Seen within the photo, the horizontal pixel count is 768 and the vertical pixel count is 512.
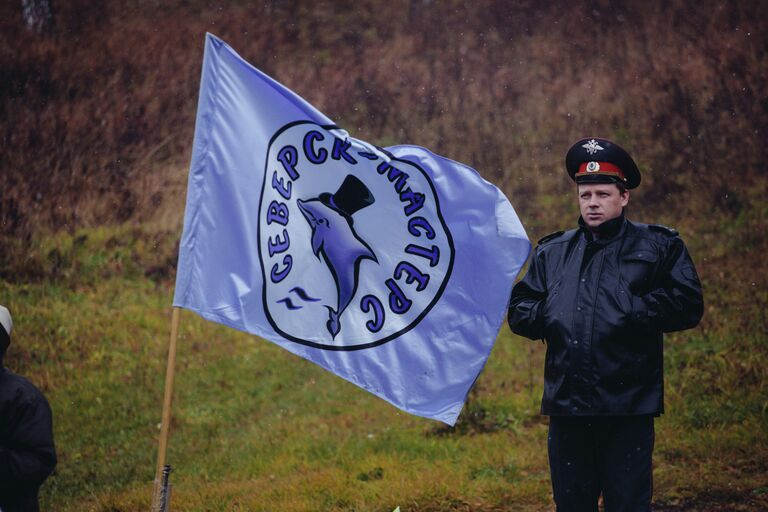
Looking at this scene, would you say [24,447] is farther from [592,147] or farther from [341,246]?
[592,147]

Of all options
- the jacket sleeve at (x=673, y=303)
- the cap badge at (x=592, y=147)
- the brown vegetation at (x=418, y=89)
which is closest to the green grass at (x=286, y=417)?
the brown vegetation at (x=418, y=89)

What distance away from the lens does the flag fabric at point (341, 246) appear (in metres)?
4.53

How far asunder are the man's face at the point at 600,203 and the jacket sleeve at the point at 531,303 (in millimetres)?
316

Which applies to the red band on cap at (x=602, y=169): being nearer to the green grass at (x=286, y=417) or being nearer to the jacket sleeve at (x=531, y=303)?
the jacket sleeve at (x=531, y=303)

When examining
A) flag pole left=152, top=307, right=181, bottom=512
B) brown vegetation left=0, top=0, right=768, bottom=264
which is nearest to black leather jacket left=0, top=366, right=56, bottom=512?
flag pole left=152, top=307, right=181, bottom=512

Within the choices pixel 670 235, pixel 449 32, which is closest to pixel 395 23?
pixel 449 32

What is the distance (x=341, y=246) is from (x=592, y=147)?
147 cm

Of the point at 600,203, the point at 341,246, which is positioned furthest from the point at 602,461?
the point at 341,246

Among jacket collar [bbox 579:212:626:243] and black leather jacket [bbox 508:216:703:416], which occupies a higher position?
jacket collar [bbox 579:212:626:243]

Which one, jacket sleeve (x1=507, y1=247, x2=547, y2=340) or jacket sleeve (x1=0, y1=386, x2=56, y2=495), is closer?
jacket sleeve (x1=0, y1=386, x2=56, y2=495)

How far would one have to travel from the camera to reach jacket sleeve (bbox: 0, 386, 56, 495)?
3.54 m

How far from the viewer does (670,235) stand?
12.3 ft

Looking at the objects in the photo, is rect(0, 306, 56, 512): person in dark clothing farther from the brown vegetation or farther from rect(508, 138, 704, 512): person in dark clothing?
the brown vegetation

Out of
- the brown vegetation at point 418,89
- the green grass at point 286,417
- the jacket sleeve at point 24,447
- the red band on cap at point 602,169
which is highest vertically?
the brown vegetation at point 418,89
